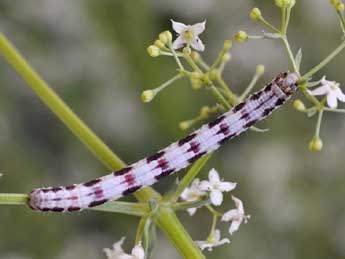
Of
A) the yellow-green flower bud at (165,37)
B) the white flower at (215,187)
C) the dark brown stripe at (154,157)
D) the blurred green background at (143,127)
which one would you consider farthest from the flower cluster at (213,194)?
the blurred green background at (143,127)

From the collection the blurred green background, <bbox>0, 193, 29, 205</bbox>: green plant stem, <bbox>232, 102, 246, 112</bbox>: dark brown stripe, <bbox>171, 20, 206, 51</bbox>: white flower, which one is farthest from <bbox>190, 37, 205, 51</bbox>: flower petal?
the blurred green background

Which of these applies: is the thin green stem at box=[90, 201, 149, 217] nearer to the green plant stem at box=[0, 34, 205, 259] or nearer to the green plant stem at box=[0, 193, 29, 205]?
the green plant stem at box=[0, 34, 205, 259]

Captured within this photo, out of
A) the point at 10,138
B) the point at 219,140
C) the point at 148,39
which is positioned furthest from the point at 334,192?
the point at 219,140

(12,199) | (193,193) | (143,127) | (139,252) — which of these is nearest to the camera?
(12,199)

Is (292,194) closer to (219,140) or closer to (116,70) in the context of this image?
(116,70)

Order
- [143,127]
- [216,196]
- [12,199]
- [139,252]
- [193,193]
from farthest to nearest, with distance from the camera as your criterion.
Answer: [143,127]
[193,193]
[216,196]
[139,252]
[12,199]

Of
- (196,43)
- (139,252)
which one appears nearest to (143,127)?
Answer: (196,43)

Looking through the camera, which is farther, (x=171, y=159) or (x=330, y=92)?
(x=171, y=159)

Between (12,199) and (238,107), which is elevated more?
(238,107)

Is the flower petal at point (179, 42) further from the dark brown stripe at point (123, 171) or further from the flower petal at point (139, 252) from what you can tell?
the flower petal at point (139, 252)

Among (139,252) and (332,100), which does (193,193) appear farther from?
(332,100)
